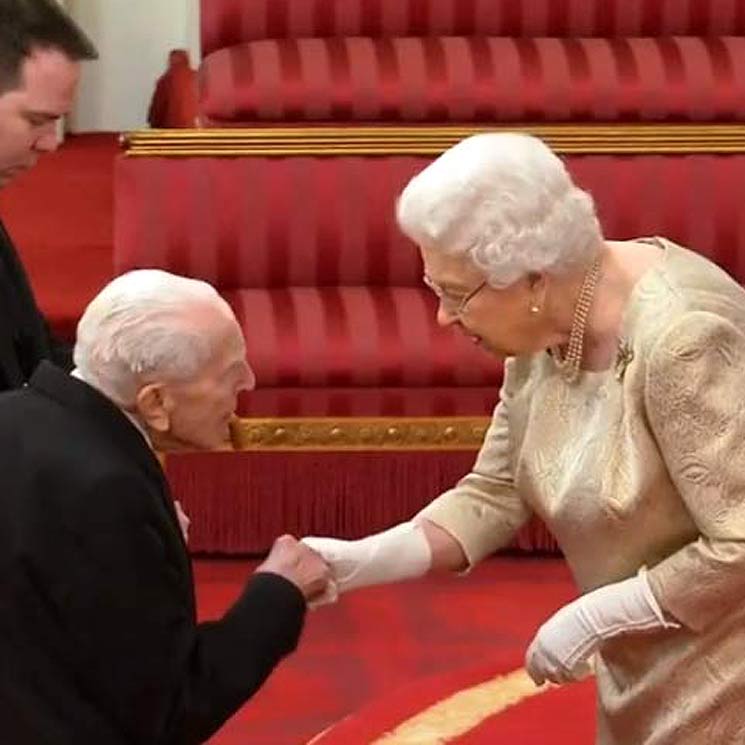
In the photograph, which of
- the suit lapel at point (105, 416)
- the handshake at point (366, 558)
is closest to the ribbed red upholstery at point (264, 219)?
the handshake at point (366, 558)

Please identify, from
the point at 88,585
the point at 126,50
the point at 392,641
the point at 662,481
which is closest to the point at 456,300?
the point at 662,481

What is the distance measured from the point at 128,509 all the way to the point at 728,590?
70 centimetres

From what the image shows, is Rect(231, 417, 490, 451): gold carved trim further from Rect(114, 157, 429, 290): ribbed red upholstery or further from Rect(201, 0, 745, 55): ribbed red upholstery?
Rect(201, 0, 745, 55): ribbed red upholstery

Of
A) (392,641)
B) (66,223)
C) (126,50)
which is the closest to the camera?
(392,641)

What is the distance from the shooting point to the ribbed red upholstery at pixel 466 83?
16.1 ft

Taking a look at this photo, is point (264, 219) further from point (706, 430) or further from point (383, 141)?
point (706, 430)

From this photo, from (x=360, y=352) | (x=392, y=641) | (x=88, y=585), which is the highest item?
(x=88, y=585)

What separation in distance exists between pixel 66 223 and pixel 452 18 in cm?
143

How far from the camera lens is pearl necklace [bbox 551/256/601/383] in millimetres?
2104

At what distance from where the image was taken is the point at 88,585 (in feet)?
6.02

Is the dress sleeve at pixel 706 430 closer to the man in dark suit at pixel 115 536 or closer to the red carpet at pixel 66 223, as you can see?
the man in dark suit at pixel 115 536

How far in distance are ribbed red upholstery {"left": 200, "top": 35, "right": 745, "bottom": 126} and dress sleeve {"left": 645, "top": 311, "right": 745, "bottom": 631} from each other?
2952 millimetres

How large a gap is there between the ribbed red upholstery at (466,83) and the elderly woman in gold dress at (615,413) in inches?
106

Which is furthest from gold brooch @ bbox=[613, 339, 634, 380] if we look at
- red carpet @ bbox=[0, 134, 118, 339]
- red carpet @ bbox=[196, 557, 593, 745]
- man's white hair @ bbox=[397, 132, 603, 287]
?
red carpet @ bbox=[0, 134, 118, 339]
